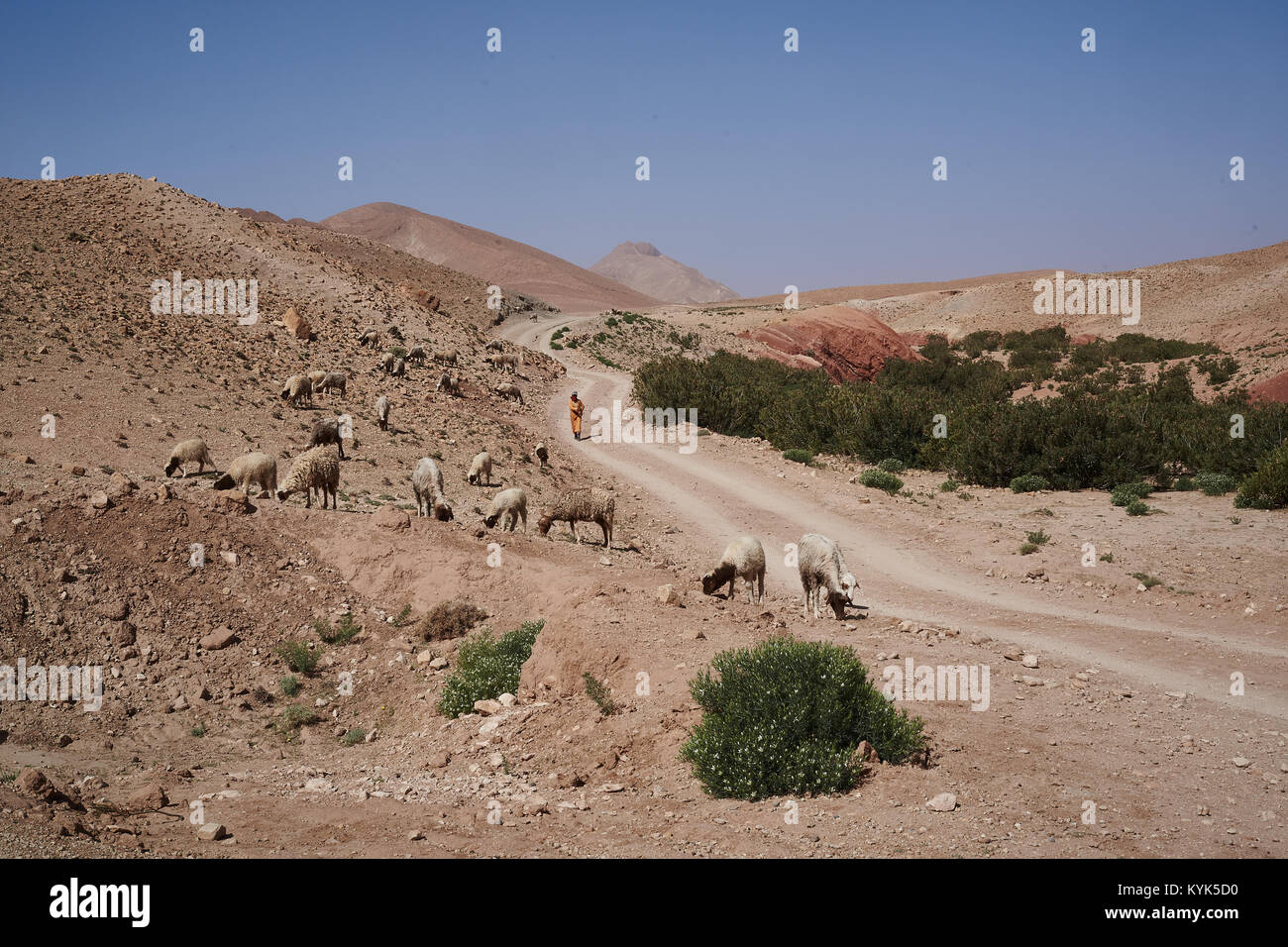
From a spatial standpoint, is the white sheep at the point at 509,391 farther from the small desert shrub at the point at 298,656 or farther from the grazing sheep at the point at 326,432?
the small desert shrub at the point at 298,656

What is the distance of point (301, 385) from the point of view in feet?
75.1

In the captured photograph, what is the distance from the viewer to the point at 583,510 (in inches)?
650

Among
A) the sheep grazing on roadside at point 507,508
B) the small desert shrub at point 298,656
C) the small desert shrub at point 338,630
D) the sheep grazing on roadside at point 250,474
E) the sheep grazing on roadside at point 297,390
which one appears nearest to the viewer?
the small desert shrub at point 298,656

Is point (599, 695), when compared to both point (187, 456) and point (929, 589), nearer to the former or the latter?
point (929, 589)

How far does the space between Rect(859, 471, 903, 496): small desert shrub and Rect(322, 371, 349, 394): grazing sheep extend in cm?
1524

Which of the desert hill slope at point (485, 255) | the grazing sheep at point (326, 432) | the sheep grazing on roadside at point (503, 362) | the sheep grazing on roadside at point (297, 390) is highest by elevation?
the desert hill slope at point (485, 255)

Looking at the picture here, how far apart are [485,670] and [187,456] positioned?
30.9 ft

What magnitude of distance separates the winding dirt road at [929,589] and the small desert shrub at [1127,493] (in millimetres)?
5243

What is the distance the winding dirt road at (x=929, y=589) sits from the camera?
10961 mm

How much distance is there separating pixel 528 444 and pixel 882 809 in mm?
19737

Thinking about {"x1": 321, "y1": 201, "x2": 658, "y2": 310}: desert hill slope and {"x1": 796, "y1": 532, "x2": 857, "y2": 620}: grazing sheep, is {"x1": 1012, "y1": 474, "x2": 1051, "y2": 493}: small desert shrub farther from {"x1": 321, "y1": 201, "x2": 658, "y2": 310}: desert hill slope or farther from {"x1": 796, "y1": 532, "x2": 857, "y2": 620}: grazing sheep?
{"x1": 321, "y1": 201, "x2": 658, "y2": 310}: desert hill slope

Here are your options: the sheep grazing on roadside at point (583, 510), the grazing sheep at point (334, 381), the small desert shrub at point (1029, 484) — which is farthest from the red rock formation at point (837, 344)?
the sheep grazing on roadside at point (583, 510)

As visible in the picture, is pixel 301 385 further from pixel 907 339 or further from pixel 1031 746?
pixel 907 339
